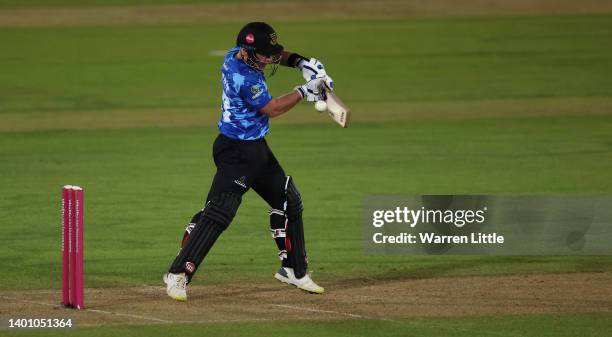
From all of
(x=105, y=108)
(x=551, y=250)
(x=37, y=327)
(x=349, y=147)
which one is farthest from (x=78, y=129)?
(x=37, y=327)

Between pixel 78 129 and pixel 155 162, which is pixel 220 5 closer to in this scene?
pixel 78 129

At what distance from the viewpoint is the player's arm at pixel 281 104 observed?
402 inches

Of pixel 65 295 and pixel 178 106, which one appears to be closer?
pixel 65 295

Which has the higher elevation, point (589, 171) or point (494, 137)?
point (494, 137)

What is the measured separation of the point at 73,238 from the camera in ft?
32.0

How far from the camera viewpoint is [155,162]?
57.1 ft

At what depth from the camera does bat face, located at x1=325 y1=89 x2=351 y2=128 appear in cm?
1014

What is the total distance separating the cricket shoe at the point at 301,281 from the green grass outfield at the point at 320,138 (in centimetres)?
39

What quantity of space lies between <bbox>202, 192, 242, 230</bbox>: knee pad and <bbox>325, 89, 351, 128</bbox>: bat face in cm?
97

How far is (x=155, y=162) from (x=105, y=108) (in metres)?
5.04

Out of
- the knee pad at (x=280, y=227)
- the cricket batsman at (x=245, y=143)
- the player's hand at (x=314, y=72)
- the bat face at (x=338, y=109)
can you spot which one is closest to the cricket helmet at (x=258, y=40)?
the cricket batsman at (x=245, y=143)

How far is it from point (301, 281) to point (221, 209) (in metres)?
0.94

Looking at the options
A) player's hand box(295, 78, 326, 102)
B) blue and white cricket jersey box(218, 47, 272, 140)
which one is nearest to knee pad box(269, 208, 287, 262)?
blue and white cricket jersey box(218, 47, 272, 140)

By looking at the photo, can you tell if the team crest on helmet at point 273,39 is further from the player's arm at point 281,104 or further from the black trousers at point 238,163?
the black trousers at point 238,163
